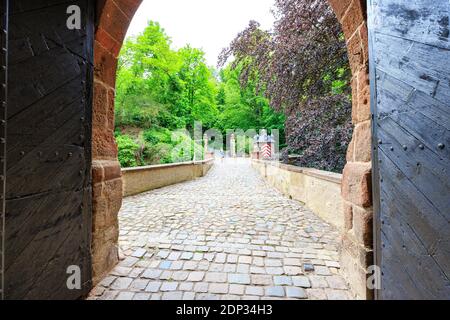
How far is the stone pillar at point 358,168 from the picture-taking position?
1.66 m

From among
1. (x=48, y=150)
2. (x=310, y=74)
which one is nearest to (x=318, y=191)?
(x=310, y=74)

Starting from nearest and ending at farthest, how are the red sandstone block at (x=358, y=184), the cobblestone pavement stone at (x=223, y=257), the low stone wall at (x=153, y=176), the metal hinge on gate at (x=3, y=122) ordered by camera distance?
the metal hinge on gate at (x=3, y=122) < the red sandstone block at (x=358, y=184) < the cobblestone pavement stone at (x=223, y=257) < the low stone wall at (x=153, y=176)

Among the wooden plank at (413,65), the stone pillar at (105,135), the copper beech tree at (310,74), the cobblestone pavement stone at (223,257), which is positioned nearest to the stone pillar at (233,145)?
the copper beech tree at (310,74)

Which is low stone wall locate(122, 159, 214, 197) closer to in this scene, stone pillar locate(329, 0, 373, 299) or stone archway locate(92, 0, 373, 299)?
stone archway locate(92, 0, 373, 299)

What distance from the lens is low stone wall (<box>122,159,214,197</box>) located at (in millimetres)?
5676

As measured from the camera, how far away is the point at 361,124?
1795 millimetres

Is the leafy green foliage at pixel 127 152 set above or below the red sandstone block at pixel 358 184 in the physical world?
above

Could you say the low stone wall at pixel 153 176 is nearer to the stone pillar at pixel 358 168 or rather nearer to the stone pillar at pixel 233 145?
the stone pillar at pixel 358 168

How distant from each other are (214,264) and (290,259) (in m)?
0.83

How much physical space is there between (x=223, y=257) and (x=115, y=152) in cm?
160

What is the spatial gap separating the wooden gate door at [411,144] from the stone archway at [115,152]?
18 centimetres

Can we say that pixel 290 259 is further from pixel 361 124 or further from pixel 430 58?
pixel 430 58

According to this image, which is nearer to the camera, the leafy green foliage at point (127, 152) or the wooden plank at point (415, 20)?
the wooden plank at point (415, 20)
